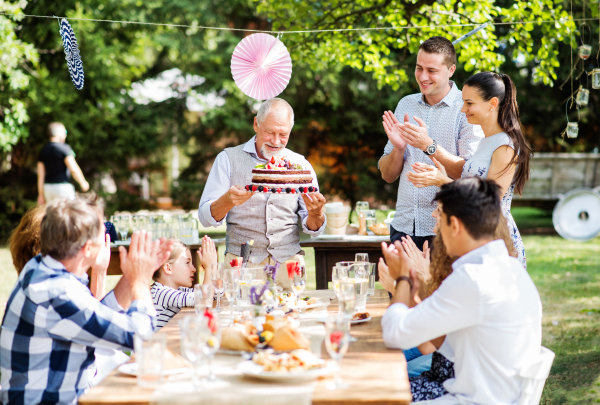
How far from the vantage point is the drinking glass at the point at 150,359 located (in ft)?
6.34

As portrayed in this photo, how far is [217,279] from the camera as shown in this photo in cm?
291

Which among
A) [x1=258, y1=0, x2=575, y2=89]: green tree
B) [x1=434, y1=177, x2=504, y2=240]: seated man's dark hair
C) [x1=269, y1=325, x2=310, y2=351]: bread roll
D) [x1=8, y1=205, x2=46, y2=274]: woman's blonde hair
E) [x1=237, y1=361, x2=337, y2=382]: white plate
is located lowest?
[x1=237, y1=361, x2=337, y2=382]: white plate

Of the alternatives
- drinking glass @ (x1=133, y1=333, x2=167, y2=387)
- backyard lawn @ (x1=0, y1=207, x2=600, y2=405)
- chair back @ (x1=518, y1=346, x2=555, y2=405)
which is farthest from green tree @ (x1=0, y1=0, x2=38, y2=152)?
chair back @ (x1=518, y1=346, x2=555, y2=405)

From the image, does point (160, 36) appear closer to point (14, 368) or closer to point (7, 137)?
point (7, 137)

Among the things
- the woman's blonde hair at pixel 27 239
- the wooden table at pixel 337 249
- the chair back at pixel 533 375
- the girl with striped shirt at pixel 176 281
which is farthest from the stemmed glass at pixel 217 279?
the wooden table at pixel 337 249

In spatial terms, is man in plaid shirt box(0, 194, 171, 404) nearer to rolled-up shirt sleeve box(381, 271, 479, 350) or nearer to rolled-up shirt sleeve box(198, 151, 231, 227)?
rolled-up shirt sleeve box(381, 271, 479, 350)

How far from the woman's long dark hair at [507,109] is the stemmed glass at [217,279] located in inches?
69.5

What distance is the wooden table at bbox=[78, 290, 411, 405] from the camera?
6.17 ft

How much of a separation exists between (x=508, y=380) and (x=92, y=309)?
Answer: 5.30ft

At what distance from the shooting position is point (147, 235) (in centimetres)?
251

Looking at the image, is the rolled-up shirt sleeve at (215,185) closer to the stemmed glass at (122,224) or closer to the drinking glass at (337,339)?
the stemmed glass at (122,224)

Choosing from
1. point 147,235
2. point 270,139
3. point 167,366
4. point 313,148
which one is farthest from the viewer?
point 313,148

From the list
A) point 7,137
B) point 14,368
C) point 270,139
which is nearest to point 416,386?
point 14,368

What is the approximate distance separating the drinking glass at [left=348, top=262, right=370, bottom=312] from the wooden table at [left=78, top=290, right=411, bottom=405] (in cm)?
37
